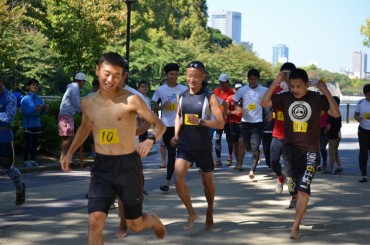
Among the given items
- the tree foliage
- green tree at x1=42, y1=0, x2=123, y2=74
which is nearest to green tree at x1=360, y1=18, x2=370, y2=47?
the tree foliage

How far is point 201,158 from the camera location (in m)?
8.20

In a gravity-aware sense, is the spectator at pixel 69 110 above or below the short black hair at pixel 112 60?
below

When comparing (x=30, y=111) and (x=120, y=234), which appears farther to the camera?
(x=30, y=111)

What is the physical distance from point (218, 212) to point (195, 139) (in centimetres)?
150

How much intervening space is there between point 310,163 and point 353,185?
4989 millimetres

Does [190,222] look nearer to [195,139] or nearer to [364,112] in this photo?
[195,139]

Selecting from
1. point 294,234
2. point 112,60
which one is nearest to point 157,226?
point 112,60

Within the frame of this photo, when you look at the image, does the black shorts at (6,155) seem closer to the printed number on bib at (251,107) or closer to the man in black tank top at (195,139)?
the man in black tank top at (195,139)

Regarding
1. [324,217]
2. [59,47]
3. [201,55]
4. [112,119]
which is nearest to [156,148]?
[59,47]

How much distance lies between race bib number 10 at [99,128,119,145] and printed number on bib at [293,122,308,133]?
8.75 feet

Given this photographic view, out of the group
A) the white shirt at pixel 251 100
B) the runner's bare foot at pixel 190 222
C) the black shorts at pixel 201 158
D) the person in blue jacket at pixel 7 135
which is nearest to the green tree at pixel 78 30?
the white shirt at pixel 251 100

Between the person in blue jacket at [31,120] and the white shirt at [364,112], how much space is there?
6.25m

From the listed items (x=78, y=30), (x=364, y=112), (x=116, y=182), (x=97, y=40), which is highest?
(x=78, y=30)

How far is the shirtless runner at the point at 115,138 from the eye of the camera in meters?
5.91
